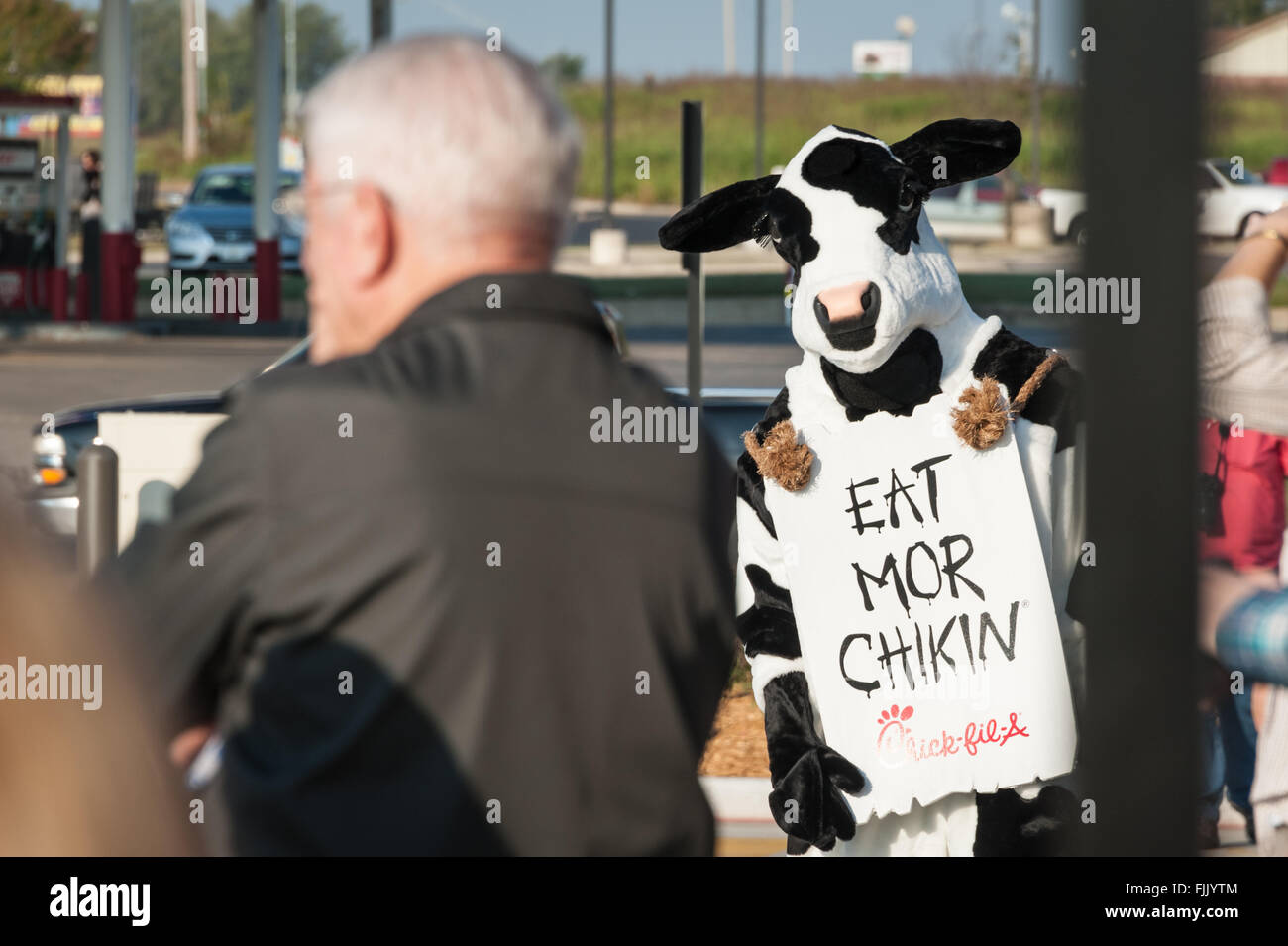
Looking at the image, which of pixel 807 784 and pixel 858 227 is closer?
pixel 807 784

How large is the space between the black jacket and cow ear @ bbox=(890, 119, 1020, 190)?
1641 millimetres

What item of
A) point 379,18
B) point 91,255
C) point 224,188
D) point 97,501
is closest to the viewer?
point 97,501

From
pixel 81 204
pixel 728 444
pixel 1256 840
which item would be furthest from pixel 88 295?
pixel 1256 840

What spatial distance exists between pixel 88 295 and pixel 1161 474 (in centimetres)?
1927

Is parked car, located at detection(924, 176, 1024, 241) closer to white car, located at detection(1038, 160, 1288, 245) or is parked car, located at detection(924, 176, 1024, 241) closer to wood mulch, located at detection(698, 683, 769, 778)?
wood mulch, located at detection(698, 683, 769, 778)

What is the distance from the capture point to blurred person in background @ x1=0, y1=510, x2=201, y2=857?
3.46ft

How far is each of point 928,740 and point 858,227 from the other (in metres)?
0.87

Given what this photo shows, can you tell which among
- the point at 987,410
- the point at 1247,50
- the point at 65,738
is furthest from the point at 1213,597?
the point at 987,410

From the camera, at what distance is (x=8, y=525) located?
110cm

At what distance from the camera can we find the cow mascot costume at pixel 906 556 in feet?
9.52

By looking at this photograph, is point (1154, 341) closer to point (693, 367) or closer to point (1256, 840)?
point (1256, 840)

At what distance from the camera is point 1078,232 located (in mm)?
1237

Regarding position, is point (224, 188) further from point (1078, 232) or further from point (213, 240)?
point (1078, 232)

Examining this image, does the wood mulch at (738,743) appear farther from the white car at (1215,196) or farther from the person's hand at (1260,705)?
the white car at (1215,196)
